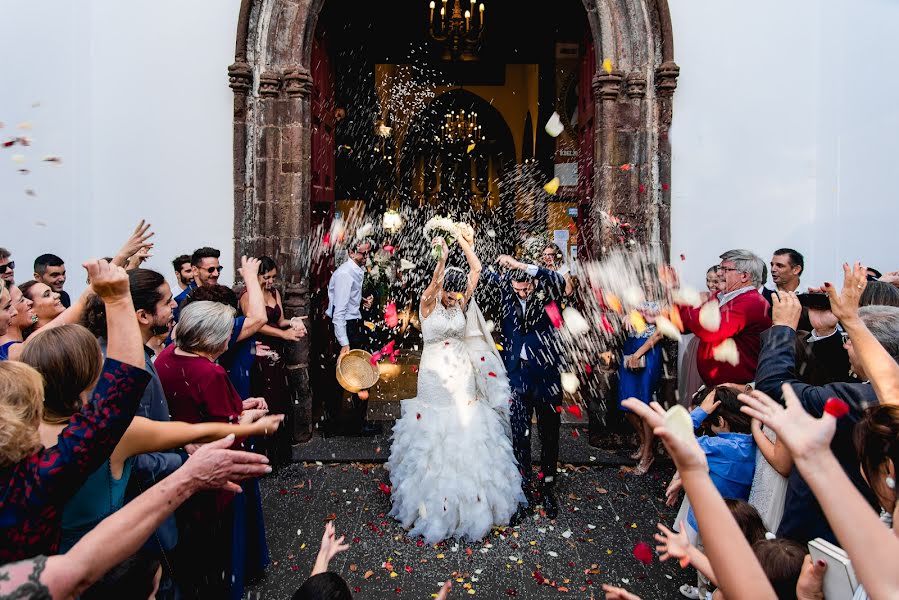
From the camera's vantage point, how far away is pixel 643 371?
5.58 meters

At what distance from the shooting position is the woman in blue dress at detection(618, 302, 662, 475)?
549 centimetres

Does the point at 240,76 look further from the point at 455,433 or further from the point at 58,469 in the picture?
the point at 58,469

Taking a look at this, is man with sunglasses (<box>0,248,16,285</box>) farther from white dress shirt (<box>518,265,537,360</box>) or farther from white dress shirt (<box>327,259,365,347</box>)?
white dress shirt (<box>518,265,537,360</box>)

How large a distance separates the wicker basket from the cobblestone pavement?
2.62 ft

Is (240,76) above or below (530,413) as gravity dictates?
above

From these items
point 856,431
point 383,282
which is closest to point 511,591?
point 856,431

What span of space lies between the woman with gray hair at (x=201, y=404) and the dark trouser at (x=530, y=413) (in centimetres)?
231

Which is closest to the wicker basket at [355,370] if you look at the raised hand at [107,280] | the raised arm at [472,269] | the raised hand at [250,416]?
the raised arm at [472,269]

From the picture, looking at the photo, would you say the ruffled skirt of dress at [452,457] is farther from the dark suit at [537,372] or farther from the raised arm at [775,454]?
the raised arm at [775,454]

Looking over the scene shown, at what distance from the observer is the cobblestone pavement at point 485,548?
12.0ft

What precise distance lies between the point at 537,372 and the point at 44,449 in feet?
11.6

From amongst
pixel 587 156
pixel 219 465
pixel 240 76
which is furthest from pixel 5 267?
pixel 587 156

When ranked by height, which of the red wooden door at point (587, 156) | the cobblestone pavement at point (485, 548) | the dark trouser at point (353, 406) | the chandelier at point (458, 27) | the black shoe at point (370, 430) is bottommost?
the cobblestone pavement at point (485, 548)

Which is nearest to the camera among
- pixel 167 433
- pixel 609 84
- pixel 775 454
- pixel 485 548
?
pixel 167 433
